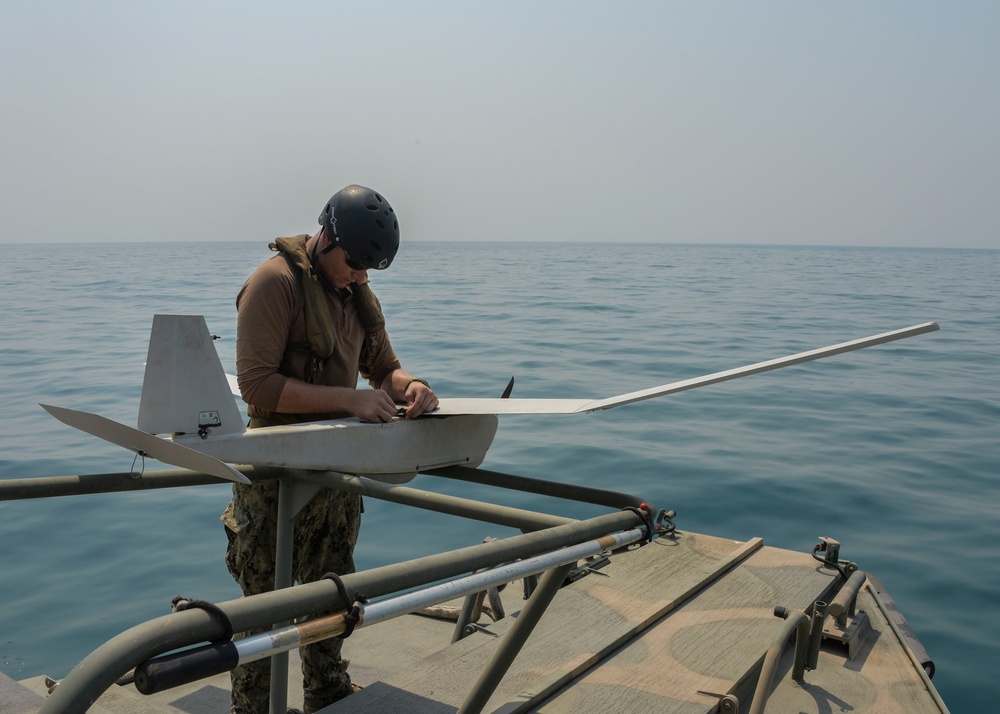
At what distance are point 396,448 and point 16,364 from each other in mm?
15842

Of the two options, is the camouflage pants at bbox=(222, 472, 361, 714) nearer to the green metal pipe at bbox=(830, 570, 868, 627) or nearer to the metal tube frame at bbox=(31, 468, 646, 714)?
the metal tube frame at bbox=(31, 468, 646, 714)

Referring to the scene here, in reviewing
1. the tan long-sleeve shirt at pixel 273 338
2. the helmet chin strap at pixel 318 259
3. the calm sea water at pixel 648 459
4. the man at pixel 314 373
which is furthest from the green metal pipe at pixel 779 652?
the calm sea water at pixel 648 459

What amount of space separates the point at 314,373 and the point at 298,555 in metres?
0.71

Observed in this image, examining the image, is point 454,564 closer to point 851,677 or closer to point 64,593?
point 851,677

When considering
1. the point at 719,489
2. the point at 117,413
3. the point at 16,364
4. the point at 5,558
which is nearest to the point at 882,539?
the point at 719,489

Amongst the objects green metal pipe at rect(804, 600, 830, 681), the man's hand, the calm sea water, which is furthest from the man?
the calm sea water

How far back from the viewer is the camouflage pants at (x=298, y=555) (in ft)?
10.1

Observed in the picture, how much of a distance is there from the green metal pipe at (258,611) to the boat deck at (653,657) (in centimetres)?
112

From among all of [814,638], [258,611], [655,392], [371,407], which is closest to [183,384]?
[371,407]

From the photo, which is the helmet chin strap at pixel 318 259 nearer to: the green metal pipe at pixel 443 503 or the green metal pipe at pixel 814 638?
the green metal pipe at pixel 443 503

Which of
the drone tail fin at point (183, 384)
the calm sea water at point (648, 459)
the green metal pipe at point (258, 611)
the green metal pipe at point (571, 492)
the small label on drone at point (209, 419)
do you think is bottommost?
the calm sea water at point (648, 459)

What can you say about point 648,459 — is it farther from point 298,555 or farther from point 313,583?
point 313,583

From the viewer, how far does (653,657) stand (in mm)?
3285

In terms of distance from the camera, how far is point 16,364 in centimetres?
1592
